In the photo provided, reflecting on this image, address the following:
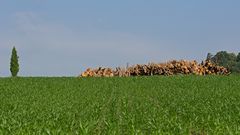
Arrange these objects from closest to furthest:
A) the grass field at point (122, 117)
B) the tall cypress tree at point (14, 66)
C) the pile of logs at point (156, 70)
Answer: the grass field at point (122, 117), the pile of logs at point (156, 70), the tall cypress tree at point (14, 66)

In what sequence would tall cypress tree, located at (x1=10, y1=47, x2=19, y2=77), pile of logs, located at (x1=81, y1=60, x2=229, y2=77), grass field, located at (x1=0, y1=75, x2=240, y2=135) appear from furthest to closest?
tall cypress tree, located at (x1=10, y1=47, x2=19, y2=77), pile of logs, located at (x1=81, y1=60, x2=229, y2=77), grass field, located at (x1=0, y1=75, x2=240, y2=135)

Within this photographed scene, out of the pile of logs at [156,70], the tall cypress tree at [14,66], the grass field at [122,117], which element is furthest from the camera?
the tall cypress tree at [14,66]

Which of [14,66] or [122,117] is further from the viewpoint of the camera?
[14,66]

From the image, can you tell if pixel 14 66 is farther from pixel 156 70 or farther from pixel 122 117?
pixel 122 117

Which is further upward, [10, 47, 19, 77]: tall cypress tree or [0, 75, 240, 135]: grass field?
[10, 47, 19, 77]: tall cypress tree

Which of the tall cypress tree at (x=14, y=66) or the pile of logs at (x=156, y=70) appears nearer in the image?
the pile of logs at (x=156, y=70)

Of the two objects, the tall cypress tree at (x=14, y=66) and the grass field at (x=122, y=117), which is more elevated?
the tall cypress tree at (x=14, y=66)

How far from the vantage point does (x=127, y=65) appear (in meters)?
62.3

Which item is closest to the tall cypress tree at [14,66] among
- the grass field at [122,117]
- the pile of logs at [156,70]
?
the pile of logs at [156,70]

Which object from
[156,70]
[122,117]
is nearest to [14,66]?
[156,70]

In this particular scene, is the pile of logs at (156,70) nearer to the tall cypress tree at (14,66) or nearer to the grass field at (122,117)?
the tall cypress tree at (14,66)

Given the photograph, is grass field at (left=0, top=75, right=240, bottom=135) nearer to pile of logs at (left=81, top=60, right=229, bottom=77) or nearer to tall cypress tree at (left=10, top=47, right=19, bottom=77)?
pile of logs at (left=81, top=60, right=229, bottom=77)

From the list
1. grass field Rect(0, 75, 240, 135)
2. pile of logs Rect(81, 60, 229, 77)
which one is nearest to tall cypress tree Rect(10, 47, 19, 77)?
pile of logs Rect(81, 60, 229, 77)

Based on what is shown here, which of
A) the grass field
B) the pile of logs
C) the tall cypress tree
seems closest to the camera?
the grass field
